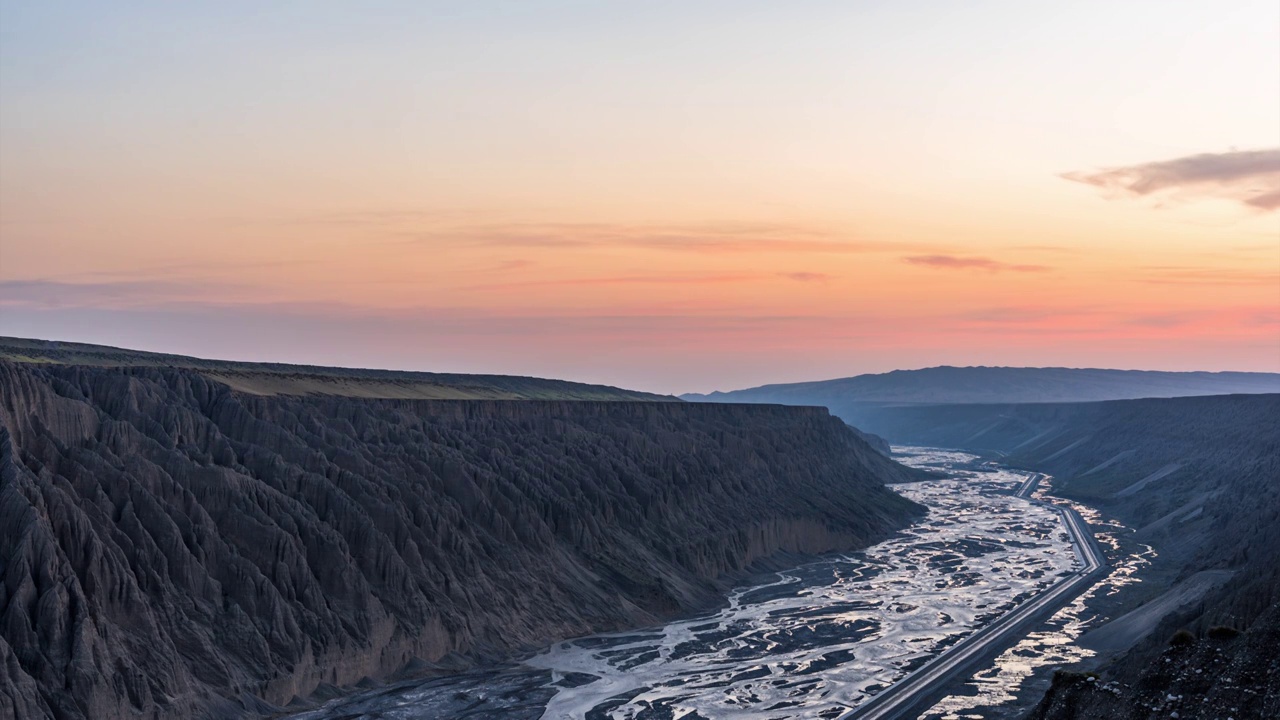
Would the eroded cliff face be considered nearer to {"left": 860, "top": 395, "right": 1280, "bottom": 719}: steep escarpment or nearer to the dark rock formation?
{"left": 860, "top": 395, "right": 1280, "bottom": 719}: steep escarpment

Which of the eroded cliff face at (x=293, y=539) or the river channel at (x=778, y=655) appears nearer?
the eroded cliff face at (x=293, y=539)

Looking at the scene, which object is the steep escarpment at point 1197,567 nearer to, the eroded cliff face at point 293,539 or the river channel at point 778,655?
the river channel at point 778,655

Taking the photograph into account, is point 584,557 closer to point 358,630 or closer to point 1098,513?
point 358,630

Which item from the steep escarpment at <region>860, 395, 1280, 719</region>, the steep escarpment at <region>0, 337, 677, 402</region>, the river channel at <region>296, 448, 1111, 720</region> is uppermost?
the steep escarpment at <region>0, 337, 677, 402</region>

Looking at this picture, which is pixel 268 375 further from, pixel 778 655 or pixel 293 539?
pixel 778 655

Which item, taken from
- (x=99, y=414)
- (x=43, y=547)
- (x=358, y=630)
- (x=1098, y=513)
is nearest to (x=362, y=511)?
(x=358, y=630)

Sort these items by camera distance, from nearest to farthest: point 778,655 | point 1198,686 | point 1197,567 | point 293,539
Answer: point 1198,686, point 293,539, point 778,655, point 1197,567

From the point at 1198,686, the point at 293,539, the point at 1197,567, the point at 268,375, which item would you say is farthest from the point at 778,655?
the point at 268,375

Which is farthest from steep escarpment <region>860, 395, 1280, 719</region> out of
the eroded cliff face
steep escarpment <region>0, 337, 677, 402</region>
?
steep escarpment <region>0, 337, 677, 402</region>

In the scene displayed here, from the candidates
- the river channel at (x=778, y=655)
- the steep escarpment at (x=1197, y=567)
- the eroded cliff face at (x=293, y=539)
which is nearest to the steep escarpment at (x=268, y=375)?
the eroded cliff face at (x=293, y=539)
